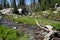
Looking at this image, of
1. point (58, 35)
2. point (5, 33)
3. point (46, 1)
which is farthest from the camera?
point (46, 1)

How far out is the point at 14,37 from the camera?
1159cm

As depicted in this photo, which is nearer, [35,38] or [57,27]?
[35,38]

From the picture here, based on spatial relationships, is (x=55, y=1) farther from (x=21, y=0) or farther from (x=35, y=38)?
(x=35, y=38)

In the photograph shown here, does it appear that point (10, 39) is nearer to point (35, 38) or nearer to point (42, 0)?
point (35, 38)

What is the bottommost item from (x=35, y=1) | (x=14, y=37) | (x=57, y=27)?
(x=35, y=1)

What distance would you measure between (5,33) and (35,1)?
62.4m

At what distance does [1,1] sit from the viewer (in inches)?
2493

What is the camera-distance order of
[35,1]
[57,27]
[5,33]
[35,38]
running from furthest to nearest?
[35,1] → [57,27] → [35,38] → [5,33]

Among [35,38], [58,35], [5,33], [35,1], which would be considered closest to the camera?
[5,33]

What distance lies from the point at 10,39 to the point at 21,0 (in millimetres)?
46667

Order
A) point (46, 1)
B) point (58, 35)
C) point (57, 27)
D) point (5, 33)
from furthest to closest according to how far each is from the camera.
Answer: point (46, 1), point (57, 27), point (58, 35), point (5, 33)

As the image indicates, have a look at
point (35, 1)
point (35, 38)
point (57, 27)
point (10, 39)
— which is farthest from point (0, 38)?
point (35, 1)

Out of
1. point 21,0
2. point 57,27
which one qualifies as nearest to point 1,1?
point 21,0

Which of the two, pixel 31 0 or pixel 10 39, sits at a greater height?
pixel 10 39
